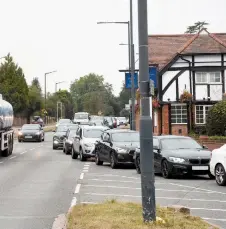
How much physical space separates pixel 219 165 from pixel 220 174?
0.25 meters

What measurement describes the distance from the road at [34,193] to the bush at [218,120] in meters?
11.2

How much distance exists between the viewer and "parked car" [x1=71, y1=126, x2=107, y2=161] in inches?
1157

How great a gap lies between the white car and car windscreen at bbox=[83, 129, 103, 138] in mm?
12666

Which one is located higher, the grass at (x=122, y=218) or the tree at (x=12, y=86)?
the tree at (x=12, y=86)

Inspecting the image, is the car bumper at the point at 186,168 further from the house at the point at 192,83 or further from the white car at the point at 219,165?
the house at the point at 192,83

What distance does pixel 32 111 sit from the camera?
349 ft

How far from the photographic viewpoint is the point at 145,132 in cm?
995

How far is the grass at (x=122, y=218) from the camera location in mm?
9516

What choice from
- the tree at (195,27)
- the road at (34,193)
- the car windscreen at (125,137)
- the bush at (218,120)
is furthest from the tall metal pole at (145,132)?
the tree at (195,27)

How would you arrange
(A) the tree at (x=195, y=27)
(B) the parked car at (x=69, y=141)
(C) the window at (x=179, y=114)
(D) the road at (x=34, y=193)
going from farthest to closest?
(A) the tree at (x=195, y=27) < (C) the window at (x=179, y=114) < (B) the parked car at (x=69, y=141) < (D) the road at (x=34, y=193)

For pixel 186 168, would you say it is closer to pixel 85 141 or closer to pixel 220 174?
pixel 220 174

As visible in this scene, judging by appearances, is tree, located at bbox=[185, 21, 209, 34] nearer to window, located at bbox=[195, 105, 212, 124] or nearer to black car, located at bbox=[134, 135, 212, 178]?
window, located at bbox=[195, 105, 212, 124]

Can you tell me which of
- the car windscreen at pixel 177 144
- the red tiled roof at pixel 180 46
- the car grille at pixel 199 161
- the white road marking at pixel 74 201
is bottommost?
the white road marking at pixel 74 201

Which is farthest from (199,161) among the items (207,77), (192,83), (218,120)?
(207,77)
